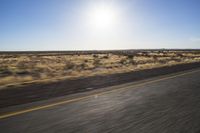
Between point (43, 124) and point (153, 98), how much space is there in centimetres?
421

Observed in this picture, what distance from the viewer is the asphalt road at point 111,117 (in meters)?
4.73

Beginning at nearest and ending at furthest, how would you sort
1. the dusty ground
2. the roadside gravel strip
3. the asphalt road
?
the asphalt road, the roadside gravel strip, the dusty ground

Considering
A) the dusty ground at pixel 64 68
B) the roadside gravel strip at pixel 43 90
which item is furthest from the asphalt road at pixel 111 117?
the dusty ground at pixel 64 68

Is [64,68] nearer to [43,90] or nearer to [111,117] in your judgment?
[43,90]

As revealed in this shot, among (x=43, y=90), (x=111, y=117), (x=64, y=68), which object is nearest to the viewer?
(x=111, y=117)

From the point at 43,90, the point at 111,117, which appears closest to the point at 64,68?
the point at 43,90

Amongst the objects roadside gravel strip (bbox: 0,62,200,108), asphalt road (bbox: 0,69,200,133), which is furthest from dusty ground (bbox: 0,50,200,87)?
asphalt road (bbox: 0,69,200,133)

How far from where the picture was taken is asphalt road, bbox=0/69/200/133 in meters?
4.73

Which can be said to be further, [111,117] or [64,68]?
[64,68]

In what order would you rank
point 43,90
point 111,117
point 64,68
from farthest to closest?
point 64,68, point 43,90, point 111,117

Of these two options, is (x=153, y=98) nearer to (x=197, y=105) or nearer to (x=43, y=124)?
(x=197, y=105)

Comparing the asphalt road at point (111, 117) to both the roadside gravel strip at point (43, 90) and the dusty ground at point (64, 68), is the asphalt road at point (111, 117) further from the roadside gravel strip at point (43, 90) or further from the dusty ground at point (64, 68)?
the dusty ground at point (64, 68)

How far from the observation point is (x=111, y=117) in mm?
5609

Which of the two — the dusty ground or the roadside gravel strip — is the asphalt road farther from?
the dusty ground
